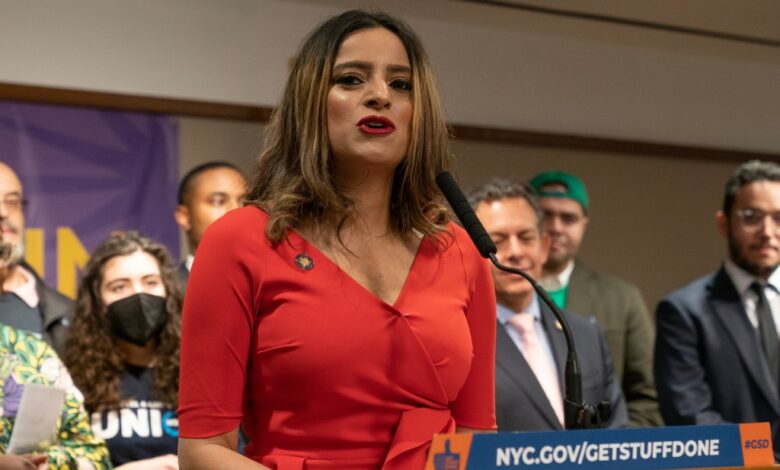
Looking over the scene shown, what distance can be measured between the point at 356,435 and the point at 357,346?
0.42 feet

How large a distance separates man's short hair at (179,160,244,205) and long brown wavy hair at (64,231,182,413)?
0.61 meters

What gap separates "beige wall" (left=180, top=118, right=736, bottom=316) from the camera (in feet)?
17.5

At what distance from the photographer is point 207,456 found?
1523 mm

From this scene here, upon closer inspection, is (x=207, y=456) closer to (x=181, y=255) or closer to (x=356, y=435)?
(x=356, y=435)

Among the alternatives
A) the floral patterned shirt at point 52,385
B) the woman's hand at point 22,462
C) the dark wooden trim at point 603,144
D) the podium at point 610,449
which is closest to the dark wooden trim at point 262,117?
the dark wooden trim at point 603,144

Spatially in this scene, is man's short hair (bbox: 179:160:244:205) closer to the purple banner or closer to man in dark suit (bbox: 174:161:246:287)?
man in dark suit (bbox: 174:161:246:287)

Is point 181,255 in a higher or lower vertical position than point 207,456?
higher

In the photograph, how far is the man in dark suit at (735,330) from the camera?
12.0 ft

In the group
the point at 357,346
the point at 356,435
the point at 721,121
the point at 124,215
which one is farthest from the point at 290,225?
the point at 721,121

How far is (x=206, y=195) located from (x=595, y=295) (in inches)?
62.9

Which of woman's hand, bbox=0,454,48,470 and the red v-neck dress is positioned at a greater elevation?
woman's hand, bbox=0,454,48,470

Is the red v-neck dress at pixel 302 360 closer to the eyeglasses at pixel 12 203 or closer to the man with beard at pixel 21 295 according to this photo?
the man with beard at pixel 21 295

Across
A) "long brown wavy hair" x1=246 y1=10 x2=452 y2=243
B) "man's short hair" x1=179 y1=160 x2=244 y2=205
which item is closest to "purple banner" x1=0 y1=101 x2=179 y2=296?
"man's short hair" x1=179 y1=160 x2=244 y2=205

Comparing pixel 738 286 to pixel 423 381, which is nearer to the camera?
pixel 423 381
